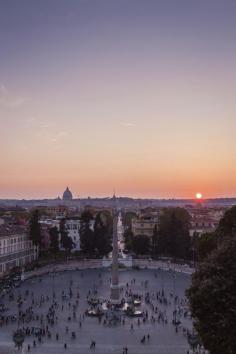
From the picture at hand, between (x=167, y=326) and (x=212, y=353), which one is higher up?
(x=212, y=353)

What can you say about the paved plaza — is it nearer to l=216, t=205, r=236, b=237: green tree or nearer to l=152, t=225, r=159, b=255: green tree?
l=216, t=205, r=236, b=237: green tree

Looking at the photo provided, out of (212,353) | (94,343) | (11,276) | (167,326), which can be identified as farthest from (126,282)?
(212,353)

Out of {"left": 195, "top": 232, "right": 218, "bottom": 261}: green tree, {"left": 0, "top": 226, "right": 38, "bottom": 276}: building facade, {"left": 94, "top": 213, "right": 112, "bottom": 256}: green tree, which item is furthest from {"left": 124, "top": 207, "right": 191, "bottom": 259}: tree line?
{"left": 195, "top": 232, "right": 218, "bottom": 261}: green tree

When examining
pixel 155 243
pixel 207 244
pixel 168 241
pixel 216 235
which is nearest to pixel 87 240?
pixel 155 243

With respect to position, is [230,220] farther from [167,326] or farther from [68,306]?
[68,306]

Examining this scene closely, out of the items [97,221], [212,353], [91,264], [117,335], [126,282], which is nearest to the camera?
[212,353]

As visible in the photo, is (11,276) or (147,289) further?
(11,276)

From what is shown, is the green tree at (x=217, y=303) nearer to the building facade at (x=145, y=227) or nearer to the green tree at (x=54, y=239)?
the green tree at (x=54, y=239)

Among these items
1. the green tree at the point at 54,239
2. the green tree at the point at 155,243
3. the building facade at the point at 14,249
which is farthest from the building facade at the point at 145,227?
the building facade at the point at 14,249
